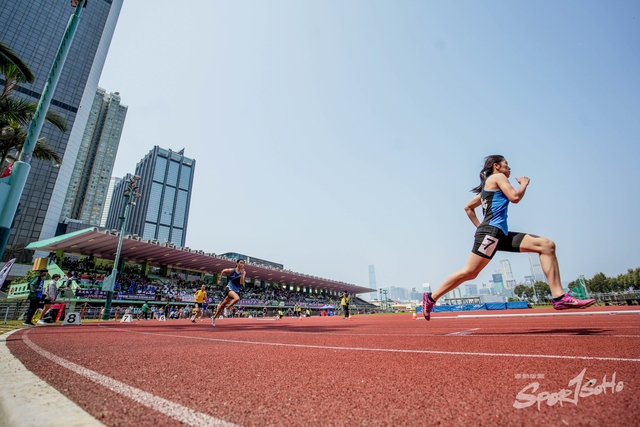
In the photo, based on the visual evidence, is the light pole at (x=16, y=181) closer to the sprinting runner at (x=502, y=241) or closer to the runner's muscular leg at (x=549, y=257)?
the sprinting runner at (x=502, y=241)

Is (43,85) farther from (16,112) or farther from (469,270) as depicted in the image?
(469,270)

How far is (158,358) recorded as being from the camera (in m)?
2.92

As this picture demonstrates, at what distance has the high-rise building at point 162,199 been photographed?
9850 cm

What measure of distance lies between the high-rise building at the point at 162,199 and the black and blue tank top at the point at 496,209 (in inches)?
4259

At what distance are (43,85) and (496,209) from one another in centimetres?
8862

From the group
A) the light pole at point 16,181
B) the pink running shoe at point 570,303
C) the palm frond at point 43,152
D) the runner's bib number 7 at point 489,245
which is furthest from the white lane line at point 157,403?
the palm frond at point 43,152

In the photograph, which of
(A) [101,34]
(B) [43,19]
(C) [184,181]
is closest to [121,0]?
(A) [101,34]

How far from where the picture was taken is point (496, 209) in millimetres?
3783

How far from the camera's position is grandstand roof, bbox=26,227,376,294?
29.2 m

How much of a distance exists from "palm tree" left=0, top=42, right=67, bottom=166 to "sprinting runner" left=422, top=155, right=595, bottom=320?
13725 millimetres

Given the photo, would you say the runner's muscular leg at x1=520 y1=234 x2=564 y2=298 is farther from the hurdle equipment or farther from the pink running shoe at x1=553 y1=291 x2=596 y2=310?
the hurdle equipment

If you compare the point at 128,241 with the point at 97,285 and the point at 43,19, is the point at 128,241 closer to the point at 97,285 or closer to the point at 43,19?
the point at 97,285

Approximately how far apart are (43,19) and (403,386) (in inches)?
3751

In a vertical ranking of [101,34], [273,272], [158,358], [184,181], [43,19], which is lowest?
[158,358]
